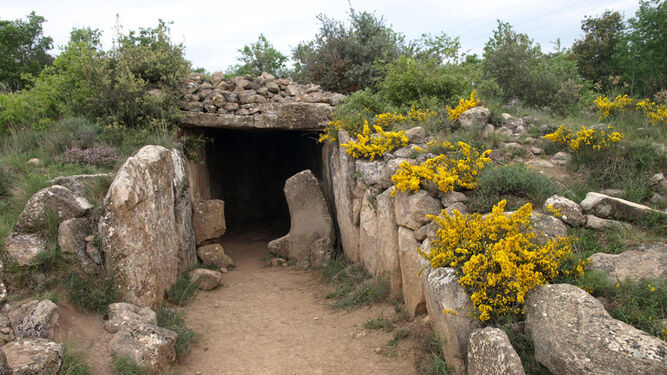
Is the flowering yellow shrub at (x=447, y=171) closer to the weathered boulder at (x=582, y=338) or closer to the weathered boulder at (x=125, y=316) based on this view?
Result: the weathered boulder at (x=582, y=338)

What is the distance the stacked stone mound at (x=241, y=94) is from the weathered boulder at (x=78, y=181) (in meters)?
2.80

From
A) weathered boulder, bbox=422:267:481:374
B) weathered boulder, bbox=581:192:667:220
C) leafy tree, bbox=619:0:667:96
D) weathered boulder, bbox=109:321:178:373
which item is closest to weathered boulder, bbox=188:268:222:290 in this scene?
weathered boulder, bbox=109:321:178:373

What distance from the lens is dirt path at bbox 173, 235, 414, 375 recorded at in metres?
4.53

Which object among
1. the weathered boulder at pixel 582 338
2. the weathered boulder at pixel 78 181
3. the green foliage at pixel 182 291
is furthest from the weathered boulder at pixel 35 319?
the weathered boulder at pixel 582 338

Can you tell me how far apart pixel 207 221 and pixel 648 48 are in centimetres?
854

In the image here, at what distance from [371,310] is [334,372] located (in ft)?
3.76

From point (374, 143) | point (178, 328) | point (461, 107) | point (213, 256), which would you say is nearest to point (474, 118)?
point (461, 107)

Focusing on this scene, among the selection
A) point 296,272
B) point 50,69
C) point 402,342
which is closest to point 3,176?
point 50,69

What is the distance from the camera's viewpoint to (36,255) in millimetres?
4625

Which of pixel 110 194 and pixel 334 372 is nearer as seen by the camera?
pixel 334 372

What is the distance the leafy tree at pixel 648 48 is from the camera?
325 inches

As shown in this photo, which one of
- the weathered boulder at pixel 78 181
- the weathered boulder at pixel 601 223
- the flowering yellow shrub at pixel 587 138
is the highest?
the weathered boulder at pixel 78 181

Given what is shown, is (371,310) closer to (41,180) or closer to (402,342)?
(402,342)

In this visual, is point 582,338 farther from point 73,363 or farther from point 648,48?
point 648,48
